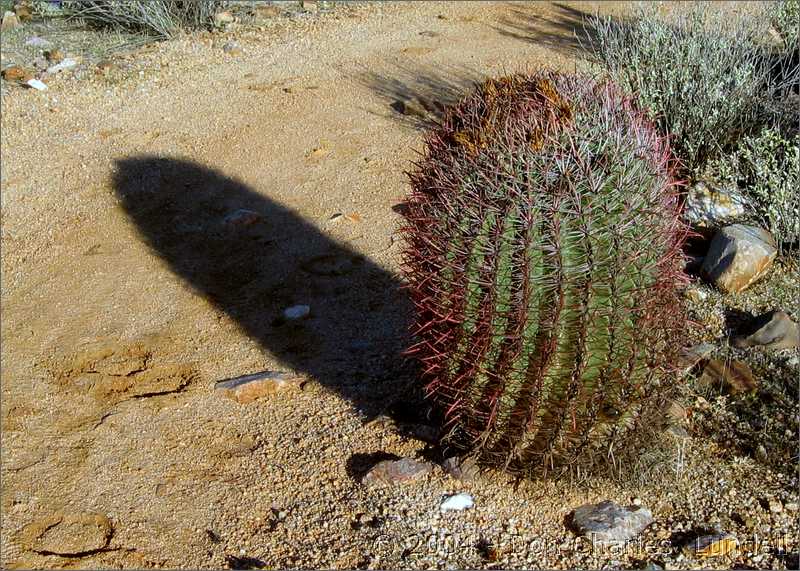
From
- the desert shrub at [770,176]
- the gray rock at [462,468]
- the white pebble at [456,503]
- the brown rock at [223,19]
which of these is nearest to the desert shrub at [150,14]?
the brown rock at [223,19]

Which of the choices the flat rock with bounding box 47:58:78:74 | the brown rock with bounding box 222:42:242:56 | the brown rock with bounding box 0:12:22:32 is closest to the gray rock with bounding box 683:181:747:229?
the brown rock with bounding box 222:42:242:56

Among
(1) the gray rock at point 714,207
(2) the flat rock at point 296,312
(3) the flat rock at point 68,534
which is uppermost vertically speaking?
(1) the gray rock at point 714,207

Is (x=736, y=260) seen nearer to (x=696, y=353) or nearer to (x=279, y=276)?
(x=696, y=353)

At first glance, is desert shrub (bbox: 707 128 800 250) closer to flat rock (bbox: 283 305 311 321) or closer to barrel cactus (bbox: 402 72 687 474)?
barrel cactus (bbox: 402 72 687 474)

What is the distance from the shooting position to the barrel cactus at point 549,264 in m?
2.60

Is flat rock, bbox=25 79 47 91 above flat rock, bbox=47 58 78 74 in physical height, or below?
below

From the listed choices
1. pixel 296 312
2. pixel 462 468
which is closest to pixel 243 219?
pixel 296 312

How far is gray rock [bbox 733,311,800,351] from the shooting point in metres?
3.93

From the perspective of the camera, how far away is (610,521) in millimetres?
3008

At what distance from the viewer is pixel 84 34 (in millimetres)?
8609

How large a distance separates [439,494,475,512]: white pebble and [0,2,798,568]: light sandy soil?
36 millimetres

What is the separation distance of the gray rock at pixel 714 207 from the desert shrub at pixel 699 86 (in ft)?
1.04

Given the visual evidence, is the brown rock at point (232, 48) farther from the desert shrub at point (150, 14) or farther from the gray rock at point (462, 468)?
the gray rock at point (462, 468)

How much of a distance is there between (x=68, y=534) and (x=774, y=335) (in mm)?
3033
